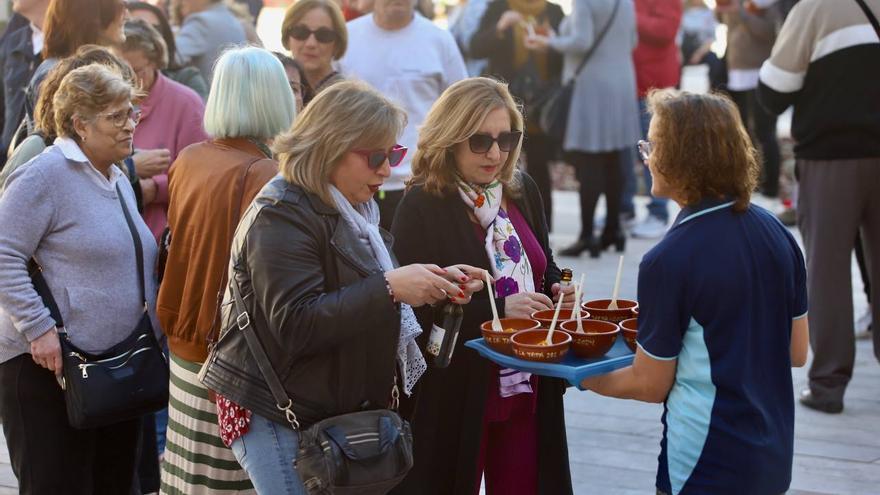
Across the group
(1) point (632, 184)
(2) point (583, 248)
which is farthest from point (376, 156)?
(1) point (632, 184)

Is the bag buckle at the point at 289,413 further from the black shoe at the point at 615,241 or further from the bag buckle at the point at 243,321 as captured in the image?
the black shoe at the point at 615,241

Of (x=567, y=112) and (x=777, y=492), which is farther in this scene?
(x=567, y=112)

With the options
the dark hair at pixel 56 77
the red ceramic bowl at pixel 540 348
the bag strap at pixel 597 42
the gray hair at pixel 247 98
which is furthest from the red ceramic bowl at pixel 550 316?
the bag strap at pixel 597 42

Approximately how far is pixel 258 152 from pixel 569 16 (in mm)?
5859

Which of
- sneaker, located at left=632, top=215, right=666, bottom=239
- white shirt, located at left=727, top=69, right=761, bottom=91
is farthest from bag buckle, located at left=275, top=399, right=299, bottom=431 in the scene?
white shirt, located at left=727, top=69, right=761, bottom=91

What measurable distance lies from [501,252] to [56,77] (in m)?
1.61

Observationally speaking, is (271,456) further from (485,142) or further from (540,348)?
(485,142)

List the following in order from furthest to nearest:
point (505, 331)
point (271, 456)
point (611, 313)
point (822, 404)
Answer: point (822, 404), point (611, 313), point (505, 331), point (271, 456)

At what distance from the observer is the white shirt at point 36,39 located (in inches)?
237

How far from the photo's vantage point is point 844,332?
6.33 metres

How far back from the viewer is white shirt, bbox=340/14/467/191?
7.08 metres

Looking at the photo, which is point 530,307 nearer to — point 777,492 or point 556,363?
point 556,363

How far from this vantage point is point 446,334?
143 inches

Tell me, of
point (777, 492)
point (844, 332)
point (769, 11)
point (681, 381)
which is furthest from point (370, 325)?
point (769, 11)
